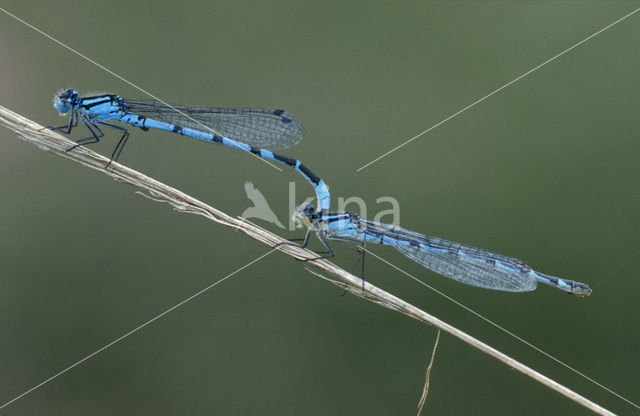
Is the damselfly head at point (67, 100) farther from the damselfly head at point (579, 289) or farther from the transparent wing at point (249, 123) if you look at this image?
the damselfly head at point (579, 289)

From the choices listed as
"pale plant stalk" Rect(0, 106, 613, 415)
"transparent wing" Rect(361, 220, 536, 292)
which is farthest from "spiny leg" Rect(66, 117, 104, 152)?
"transparent wing" Rect(361, 220, 536, 292)

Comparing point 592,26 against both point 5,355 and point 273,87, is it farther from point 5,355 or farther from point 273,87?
point 5,355

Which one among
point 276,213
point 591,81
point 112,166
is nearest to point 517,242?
point 591,81

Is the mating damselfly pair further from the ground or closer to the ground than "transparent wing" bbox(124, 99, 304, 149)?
closer to the ground

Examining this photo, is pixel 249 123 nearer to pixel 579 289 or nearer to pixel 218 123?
pixel 218 123

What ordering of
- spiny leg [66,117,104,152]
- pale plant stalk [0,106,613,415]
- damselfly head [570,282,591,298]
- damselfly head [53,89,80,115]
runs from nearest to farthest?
pale plant stalk [0,106,613,415] < spiny leg [66,117,104,152] < damselfly head [53,89,80,115] < damselfly head [570,282,591,298]

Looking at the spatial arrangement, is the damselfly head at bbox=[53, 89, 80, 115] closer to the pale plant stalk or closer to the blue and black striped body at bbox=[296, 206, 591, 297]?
the pale plant stalk

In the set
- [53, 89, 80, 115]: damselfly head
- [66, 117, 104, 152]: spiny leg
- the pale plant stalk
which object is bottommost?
the pale plant stalk

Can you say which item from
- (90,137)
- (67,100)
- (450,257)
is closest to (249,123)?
(90,137)
